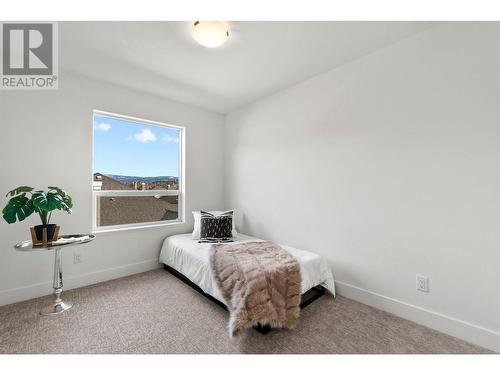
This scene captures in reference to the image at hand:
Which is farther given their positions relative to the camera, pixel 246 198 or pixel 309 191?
pixel 246 198

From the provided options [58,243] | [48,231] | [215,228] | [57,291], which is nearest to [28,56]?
[48,231]

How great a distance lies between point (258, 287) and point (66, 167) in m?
2.46

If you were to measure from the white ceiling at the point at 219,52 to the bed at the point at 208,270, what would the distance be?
2036mm

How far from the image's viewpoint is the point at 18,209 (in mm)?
1845

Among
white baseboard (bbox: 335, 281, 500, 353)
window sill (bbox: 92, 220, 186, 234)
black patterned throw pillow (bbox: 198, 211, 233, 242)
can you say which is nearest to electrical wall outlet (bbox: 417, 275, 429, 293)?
white baseboard (bbox: 335, 281, 500, 353)

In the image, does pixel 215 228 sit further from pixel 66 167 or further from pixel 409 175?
pixel 409 175

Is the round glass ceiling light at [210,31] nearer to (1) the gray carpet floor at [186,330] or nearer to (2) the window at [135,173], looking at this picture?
(2) the window at [135,173]

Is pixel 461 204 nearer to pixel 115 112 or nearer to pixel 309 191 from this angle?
pixel 309 191

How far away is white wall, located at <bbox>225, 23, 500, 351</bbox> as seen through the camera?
1.58 m

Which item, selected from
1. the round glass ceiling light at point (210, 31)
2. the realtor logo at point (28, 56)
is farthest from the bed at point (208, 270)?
the realtor logo at point (28, 56)

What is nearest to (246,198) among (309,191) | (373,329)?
(309,191)
